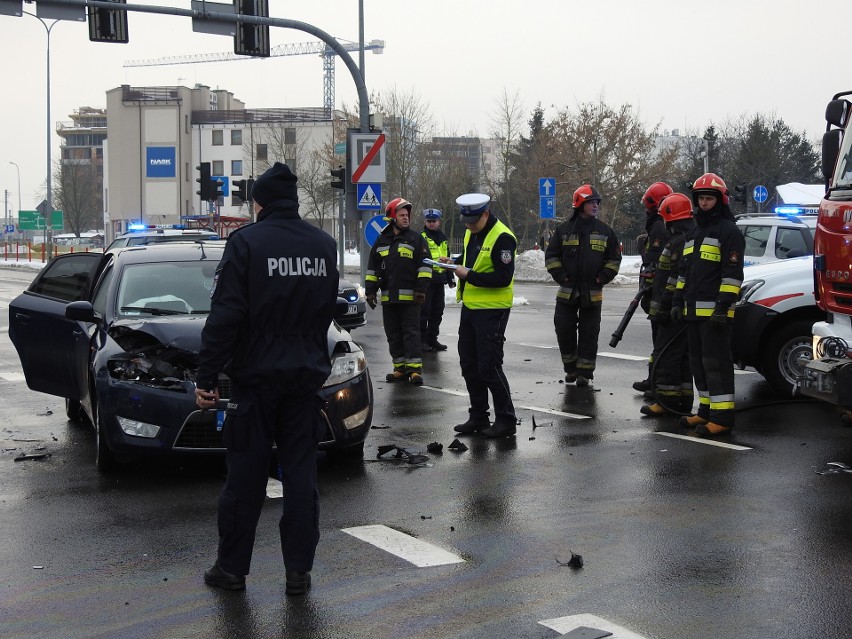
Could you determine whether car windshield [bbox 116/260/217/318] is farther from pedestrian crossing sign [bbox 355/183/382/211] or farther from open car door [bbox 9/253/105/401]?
pedestrian crossing sign [bbox 355/183/382/211]

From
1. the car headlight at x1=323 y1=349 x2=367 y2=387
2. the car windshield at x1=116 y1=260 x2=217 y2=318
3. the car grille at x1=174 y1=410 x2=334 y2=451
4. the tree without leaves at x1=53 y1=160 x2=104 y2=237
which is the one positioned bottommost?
the car grille at x1=174 y1=410 x2=334 y2=451

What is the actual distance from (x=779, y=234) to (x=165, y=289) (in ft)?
36.2

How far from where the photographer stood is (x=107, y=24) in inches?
777

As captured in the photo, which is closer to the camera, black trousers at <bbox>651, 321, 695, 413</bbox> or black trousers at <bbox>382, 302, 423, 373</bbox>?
black trousers at <bbox>651, 321, 695, 413</bbox>

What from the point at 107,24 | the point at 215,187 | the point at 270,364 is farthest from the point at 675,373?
the point at 215,187

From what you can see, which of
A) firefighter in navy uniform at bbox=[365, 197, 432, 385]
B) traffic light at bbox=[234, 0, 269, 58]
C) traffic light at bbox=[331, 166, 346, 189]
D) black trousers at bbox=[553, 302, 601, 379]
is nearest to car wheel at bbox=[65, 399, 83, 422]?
firefighter in navy uniform at bbox=[365, 197, 432, 385]

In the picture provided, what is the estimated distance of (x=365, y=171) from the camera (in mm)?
20250

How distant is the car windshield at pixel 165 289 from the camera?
27.1 ft

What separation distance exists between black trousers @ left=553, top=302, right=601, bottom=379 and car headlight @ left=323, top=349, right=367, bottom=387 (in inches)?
164

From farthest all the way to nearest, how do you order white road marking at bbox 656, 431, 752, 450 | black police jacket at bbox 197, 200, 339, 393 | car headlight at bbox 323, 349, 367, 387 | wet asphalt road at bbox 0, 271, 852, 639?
white road marking at bbox 656, 431, 752, 450 < car headlight at bbox 323, 349, 367, 387 < black police jacket at bbox 197, 200, 339, 393 < wet asphalt road at bbox 0, 271, 852, 639

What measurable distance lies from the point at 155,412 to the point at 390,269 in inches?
216

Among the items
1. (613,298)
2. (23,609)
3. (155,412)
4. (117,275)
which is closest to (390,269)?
(117,275)

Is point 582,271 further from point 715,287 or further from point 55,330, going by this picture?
point 55,330

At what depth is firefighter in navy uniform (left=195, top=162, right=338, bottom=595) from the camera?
4.92m
